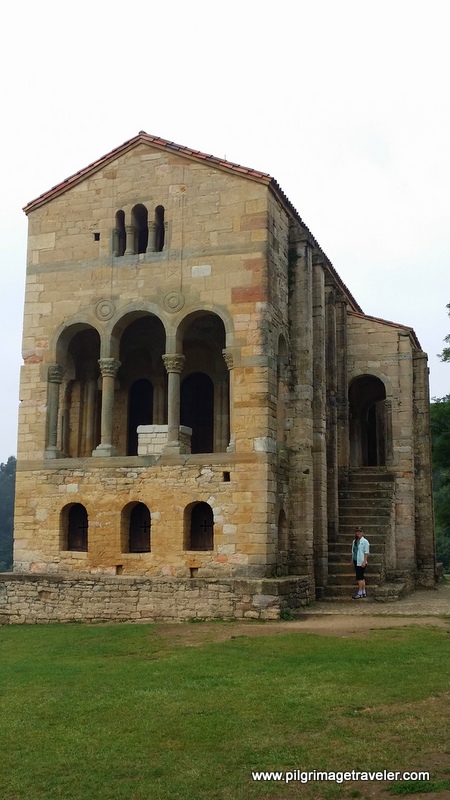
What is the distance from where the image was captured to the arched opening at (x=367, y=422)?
94.2ft

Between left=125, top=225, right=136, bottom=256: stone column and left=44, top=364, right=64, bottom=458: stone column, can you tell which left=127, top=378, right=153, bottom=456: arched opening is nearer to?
left=44, top=364, right=64, bottom=458: stone column

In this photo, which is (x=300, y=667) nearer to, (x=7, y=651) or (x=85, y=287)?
(x=7, y=651)

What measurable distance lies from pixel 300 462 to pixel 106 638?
6.87m

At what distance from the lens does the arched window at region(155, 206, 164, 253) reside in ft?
66.4

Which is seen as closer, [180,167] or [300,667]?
[300,667]

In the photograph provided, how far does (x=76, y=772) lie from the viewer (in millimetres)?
7449

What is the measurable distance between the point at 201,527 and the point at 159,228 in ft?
25.1

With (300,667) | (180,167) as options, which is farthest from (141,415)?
(300,667)

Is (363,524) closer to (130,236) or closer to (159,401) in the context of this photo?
(159,401)

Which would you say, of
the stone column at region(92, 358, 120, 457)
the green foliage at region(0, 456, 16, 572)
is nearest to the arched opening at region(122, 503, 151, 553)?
the stone column at region(92, 358, 120, 457)

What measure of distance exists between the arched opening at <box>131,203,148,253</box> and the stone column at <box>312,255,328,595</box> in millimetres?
4772

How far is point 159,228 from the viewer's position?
66.8 ft

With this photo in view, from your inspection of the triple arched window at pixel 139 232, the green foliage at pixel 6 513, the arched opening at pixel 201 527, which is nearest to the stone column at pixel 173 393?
the arched opening at pixel 201 527

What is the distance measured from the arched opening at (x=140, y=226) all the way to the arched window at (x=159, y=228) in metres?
0.43
